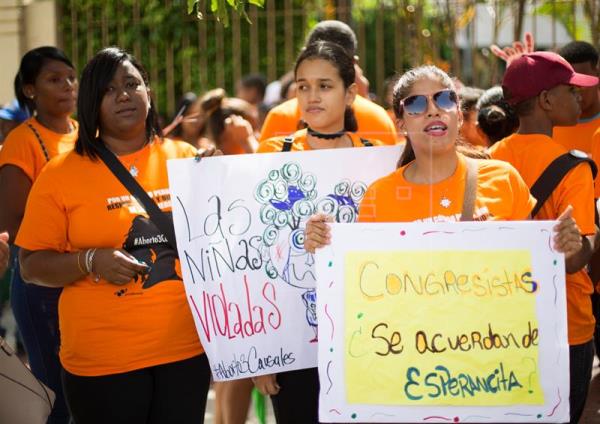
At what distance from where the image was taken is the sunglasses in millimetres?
3602

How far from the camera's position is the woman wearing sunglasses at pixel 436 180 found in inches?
137

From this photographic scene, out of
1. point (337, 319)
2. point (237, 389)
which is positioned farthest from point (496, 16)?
point (337, 319)

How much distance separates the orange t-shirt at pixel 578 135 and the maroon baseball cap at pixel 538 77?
1478 mm

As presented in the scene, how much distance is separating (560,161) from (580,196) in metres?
0.20

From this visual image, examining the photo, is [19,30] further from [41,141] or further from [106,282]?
[106,282]

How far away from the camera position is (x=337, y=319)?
3.33m

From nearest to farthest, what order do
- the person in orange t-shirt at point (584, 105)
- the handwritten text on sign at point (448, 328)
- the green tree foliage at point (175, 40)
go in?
the handwritten text on sign at point (448, 328), the person in orange t-shirt at point (584, 105), the green tree foliage at point (175, 40)

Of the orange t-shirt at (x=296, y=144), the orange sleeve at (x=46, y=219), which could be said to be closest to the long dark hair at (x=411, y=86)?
the orange t-shirt at (x=296, y=144)

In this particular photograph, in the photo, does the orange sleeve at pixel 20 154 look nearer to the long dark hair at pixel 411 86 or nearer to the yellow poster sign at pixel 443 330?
the long dark hair at pixel 411 86

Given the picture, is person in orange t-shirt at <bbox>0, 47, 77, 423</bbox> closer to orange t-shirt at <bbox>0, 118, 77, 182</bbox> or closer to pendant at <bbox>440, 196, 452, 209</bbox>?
orange t-shirt at <bbox>0, 118, 77, 182</bbox>

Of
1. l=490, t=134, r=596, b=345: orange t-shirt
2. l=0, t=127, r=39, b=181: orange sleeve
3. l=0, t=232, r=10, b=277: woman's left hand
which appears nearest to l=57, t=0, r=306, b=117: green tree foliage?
l=0, t=127, r=39, b=181: orange sleeve

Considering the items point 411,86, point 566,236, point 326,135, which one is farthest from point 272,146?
point 566,236

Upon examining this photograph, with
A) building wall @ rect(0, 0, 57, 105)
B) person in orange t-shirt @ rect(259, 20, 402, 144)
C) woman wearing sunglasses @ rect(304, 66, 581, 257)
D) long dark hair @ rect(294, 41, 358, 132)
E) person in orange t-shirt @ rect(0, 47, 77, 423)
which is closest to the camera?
woman wearing sunglasses @ rect(304, 66, 581, 257)

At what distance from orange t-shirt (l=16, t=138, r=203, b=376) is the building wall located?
669 centimetres
